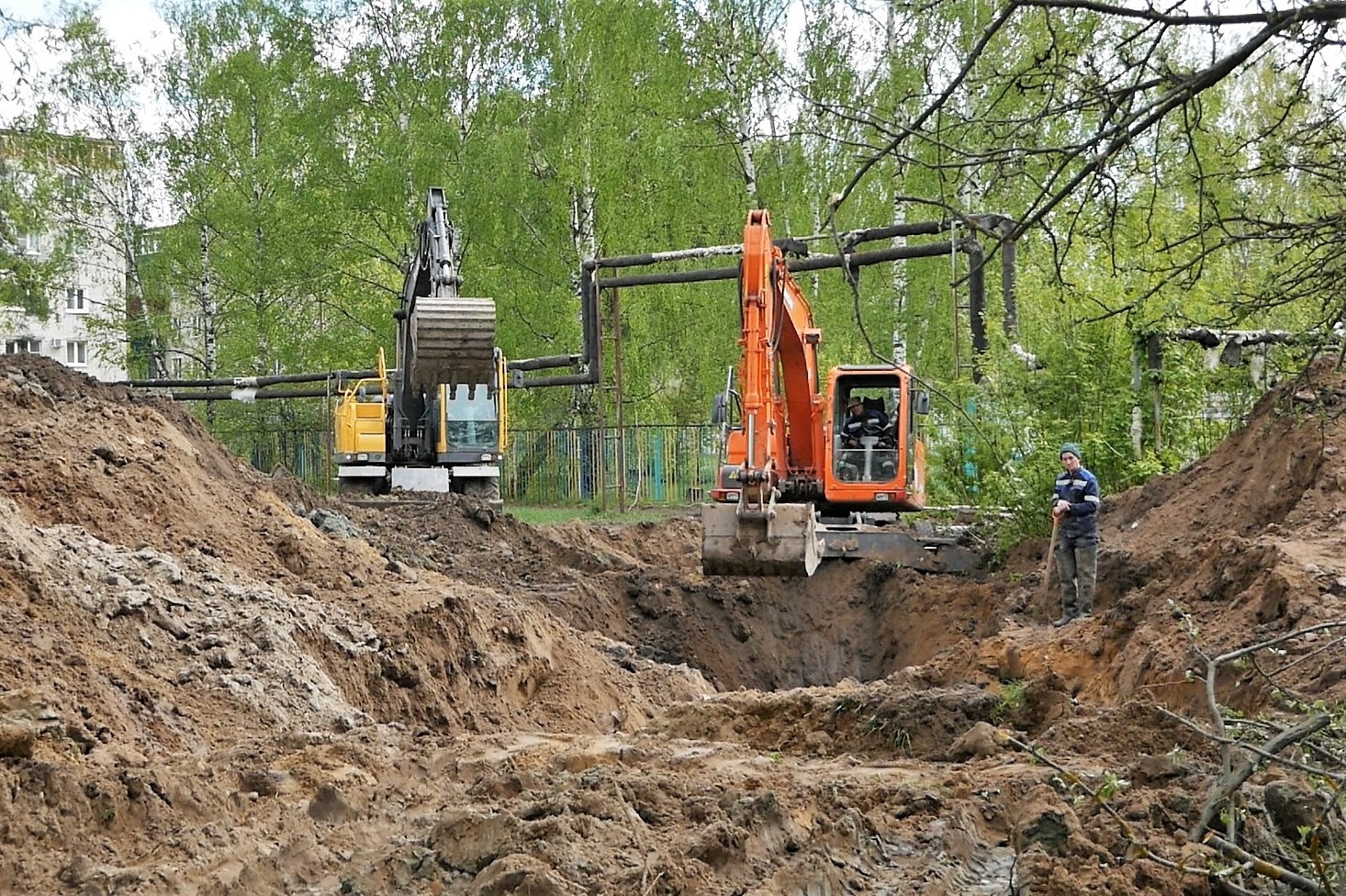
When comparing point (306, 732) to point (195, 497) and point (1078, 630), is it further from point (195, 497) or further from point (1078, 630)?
point (1078, 630)

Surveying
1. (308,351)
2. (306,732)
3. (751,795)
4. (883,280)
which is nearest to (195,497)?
(306,732)

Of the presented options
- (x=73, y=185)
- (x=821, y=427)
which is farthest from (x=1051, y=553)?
(x=73, y=185)

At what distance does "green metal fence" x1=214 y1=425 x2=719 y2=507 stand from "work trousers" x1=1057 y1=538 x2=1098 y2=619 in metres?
15.9

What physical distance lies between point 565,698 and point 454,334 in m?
8.91

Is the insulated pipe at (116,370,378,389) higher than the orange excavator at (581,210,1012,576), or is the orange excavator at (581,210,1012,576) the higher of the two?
the insulated pipe at (116,370,378,389)

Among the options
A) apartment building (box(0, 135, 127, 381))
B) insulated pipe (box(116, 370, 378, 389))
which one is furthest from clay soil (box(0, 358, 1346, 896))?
apartment building (box(0, 135, 127, 381))

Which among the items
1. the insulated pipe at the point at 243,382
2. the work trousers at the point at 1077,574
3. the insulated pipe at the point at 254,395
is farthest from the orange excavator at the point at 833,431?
the insulated pipe at the point at 254,395

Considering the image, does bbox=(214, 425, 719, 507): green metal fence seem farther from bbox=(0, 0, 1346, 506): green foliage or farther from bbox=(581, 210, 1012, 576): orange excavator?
bbox=(581, 210, 1012, 576): orange excavator

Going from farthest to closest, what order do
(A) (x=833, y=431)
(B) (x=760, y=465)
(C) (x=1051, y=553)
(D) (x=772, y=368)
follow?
(A) (x=833, y=431), (D) (x=772, y=368), (B) (x=760, y=465), (C) (x=1051, y=553)

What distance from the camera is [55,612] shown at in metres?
8.00

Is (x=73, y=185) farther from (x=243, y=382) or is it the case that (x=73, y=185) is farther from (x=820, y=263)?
(x=820, y=263)

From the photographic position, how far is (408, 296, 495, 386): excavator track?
1842cm

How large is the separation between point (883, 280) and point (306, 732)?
20.5 meters

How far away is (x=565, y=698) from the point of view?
34.1 feet
